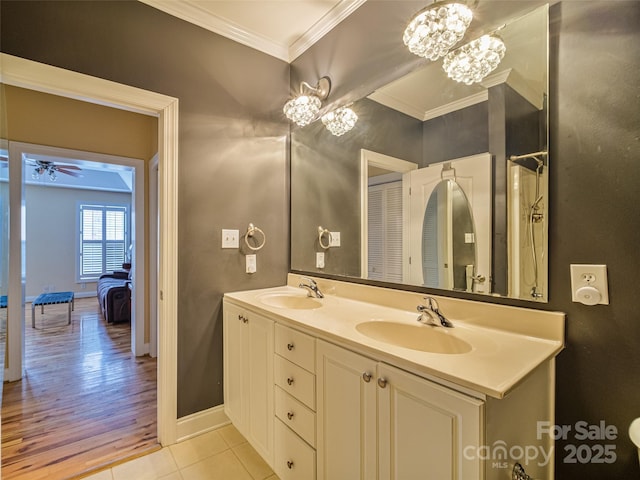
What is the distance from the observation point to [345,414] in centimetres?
102

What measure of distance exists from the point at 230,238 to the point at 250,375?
85 cm

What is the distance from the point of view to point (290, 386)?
127cm

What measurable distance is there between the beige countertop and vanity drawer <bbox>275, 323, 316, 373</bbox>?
4cm

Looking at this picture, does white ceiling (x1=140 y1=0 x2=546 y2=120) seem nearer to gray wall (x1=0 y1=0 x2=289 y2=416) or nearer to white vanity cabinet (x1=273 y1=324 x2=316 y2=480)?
gray wall (x1=0 y1=0 x2=289 y2=416)

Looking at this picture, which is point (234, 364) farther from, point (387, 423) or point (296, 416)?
point (387, 423)

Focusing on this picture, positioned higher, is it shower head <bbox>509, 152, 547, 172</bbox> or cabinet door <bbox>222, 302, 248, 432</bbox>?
shower head <bbox>509, 152, 547, 172</bbox>

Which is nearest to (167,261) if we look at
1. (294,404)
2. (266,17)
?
(294,404)

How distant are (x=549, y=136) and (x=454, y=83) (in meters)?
0.47

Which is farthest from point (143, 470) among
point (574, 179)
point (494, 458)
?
point (574, 179)

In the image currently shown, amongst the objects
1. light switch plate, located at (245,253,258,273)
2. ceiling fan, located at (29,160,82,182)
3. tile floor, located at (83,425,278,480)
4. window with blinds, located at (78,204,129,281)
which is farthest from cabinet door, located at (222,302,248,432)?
window with blinds, located at (78,204,129,281)

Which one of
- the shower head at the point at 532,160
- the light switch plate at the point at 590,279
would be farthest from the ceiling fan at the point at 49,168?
the light switch plate at the point at 590,279

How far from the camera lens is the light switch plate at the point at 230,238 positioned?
189cm

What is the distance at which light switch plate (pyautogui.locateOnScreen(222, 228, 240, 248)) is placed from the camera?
1892 millimetres

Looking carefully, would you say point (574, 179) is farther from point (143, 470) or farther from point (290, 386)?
point (143, 470)
